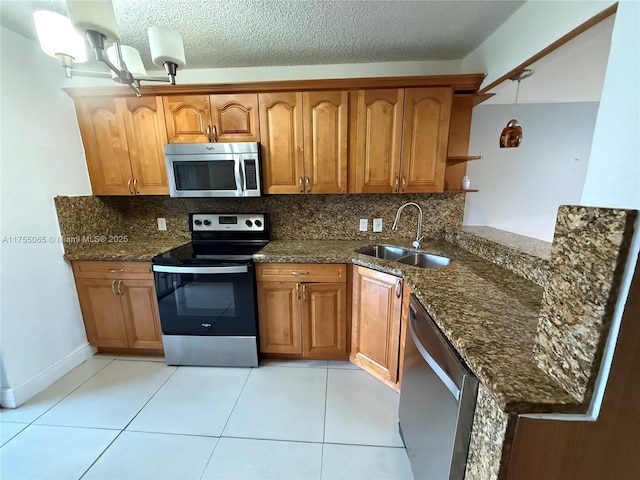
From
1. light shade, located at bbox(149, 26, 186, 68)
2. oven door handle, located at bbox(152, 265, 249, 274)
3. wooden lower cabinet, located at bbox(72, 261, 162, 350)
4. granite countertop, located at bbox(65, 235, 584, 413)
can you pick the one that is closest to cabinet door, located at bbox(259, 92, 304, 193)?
granite countertop, located at bbox(65, 235, 584, 413)

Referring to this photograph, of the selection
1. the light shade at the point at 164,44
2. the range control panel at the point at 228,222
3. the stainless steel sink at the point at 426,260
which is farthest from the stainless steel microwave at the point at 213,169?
the stainless steel sink at the point at 426,260

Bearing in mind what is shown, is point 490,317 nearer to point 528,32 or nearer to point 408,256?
point 408,256

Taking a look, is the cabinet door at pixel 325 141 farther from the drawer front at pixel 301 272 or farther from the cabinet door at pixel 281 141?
the drawer front at pixel 301 272

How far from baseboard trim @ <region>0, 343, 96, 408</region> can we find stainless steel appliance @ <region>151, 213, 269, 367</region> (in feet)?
2.36

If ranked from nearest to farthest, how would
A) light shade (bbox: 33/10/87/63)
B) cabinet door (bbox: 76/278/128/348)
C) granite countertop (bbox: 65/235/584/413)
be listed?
granite countertop (bbox: 65/235/584/413) → light shade (bbox: 33/10/87/63) → cabinet door (bbox: 76/278/128/348)

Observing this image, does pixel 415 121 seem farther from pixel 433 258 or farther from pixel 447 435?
pixel 447 435

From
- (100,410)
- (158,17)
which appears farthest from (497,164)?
(100,410)

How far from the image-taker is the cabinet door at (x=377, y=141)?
187 cm

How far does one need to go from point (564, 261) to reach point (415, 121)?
1.60m

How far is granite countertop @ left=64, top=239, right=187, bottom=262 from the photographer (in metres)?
1.91

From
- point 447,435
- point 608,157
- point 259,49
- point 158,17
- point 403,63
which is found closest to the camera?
point 608,157

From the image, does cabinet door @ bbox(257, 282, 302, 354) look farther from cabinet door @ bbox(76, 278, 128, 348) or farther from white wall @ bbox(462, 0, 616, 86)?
white wall @ bbox(462, 0, 616, 86)

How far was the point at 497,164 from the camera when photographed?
2166 mm

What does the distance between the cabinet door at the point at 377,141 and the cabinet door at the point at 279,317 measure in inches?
38.2
